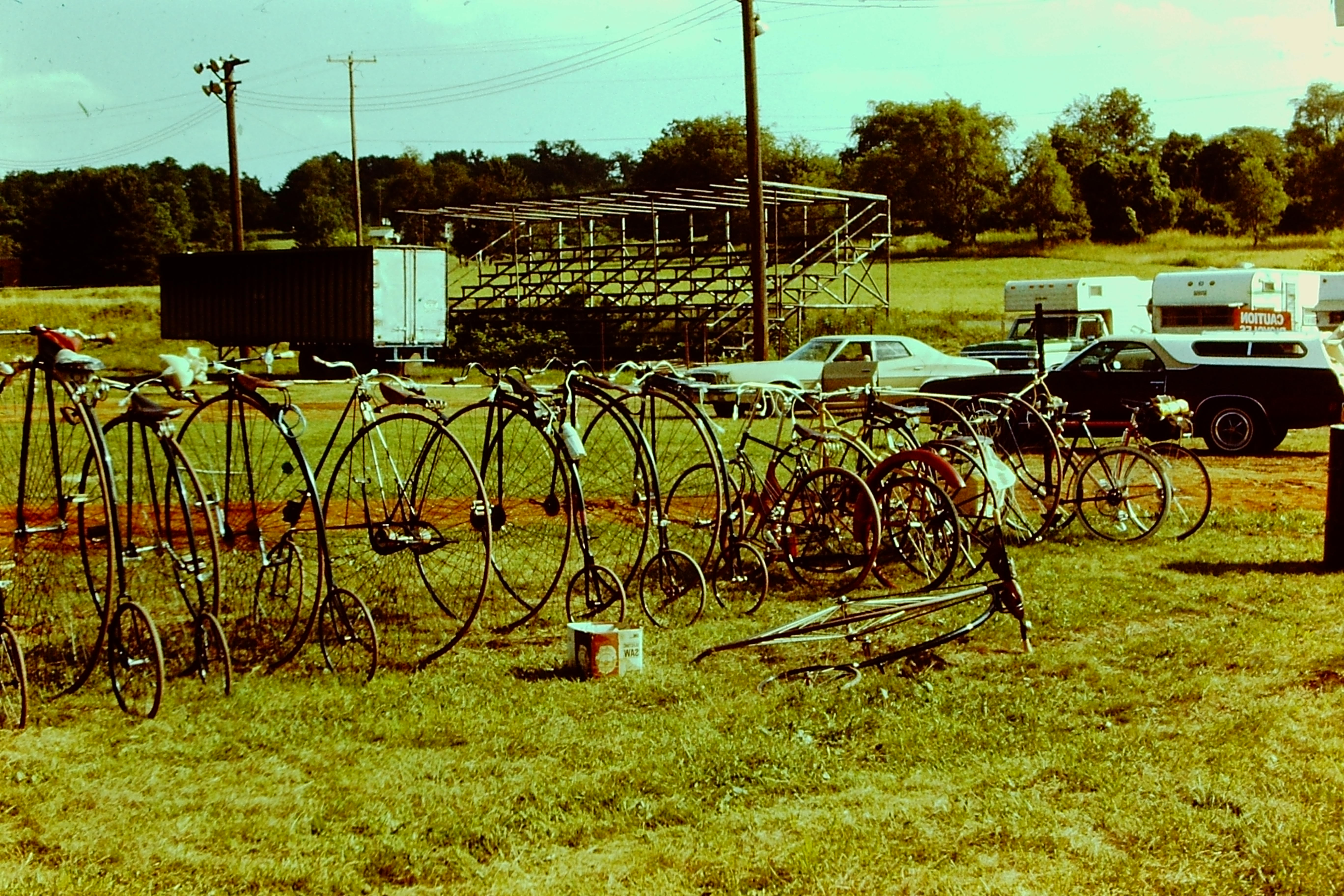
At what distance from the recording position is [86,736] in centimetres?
618

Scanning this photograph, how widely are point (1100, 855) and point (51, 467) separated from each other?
6555 millimetres

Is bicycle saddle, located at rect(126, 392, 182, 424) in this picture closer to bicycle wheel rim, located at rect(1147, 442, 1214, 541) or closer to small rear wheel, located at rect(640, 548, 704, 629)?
small rear wheel, located at rect(640, 548, 704, 629)

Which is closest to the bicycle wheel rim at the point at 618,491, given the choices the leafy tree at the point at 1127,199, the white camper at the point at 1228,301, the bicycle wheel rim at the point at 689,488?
the bicycle wheel rim at the point at 689,488

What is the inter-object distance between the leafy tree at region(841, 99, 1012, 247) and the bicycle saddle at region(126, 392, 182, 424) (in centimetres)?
7489

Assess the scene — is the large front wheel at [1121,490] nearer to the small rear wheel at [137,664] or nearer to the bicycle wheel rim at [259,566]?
the bicycle wheel rim at [259,566]

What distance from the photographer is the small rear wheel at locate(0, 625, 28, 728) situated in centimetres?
631

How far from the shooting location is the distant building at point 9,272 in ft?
185

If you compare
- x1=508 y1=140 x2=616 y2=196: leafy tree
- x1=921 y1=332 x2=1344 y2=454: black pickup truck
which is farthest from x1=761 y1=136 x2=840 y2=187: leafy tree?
x1=921 y1=332 x2=1344 y2=454: black pickup truck

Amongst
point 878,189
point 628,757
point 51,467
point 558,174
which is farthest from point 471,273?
point 558,174

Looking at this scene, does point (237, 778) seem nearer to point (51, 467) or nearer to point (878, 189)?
point (51, 467)

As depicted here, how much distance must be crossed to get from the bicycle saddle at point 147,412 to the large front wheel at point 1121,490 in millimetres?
6748

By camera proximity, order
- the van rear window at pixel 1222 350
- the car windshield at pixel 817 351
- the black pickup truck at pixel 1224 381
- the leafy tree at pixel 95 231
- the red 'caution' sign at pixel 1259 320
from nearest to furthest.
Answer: the black pickup truck at pixel 1224 381
the van rear window at pixel 1222 350
the car windshield at pixel 817 351
the red 'caution' sign at pixel 1259 320
the leafy tree at pixel 95 231

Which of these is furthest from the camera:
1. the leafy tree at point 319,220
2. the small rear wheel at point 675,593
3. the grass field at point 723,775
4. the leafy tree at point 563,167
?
the leafy tree at point 563,167

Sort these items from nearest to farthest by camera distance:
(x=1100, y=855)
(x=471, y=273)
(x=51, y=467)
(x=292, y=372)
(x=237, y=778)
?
(x=1100, y=855)
(x=237, y=778)
(x=51, y=467)
(x=292, y=372)
(x=471, y=273)
